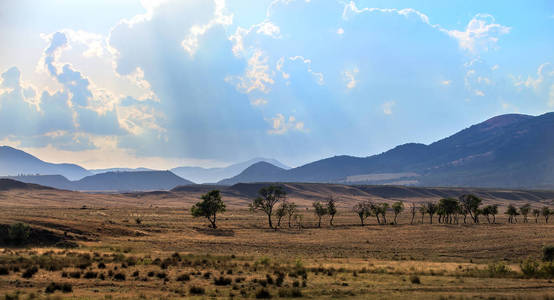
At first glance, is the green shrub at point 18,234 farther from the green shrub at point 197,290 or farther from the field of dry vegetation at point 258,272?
the green shrub at point 197,290

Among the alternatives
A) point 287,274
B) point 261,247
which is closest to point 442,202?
point 261,247

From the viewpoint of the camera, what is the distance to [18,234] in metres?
49.3

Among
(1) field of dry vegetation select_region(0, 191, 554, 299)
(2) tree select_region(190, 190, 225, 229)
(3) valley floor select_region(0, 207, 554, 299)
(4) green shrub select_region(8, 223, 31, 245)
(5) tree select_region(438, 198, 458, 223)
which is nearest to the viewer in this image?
(1) field of dry vegetation select_region(0, 191, 554, 299)

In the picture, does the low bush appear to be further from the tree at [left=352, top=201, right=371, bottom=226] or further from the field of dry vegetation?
the tree at [left=352, top=201, right=371, bottom=226]

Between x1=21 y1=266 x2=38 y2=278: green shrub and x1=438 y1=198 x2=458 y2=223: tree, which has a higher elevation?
x1=438 y1=198 x2=458 y2=223: tree

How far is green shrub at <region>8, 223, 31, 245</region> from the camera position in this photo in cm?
4894

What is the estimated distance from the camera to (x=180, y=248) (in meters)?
56.8

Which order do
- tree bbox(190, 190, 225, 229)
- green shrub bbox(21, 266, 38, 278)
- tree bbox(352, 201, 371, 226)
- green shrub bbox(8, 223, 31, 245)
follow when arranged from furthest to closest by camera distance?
tree bbox(352, 201, 371, 226) → tree bbox(190, 190, 225, 229) → green shrub bbox(8, 223, 31, 245) → green shrub bbox(21, 266, 38, 278)

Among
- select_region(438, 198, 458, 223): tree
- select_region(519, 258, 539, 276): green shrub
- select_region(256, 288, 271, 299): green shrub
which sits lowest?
select_region(256, 288, 271, 299): green shrub

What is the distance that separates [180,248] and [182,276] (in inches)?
1068

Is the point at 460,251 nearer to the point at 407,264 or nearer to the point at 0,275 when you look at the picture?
the point at 407,264

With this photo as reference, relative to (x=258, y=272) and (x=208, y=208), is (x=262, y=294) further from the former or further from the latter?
(x=208, y=208)

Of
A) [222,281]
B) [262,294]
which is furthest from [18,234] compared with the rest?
[262,294]

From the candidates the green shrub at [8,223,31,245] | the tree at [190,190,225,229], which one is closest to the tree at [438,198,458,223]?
the tree at [190,190,225,229]
